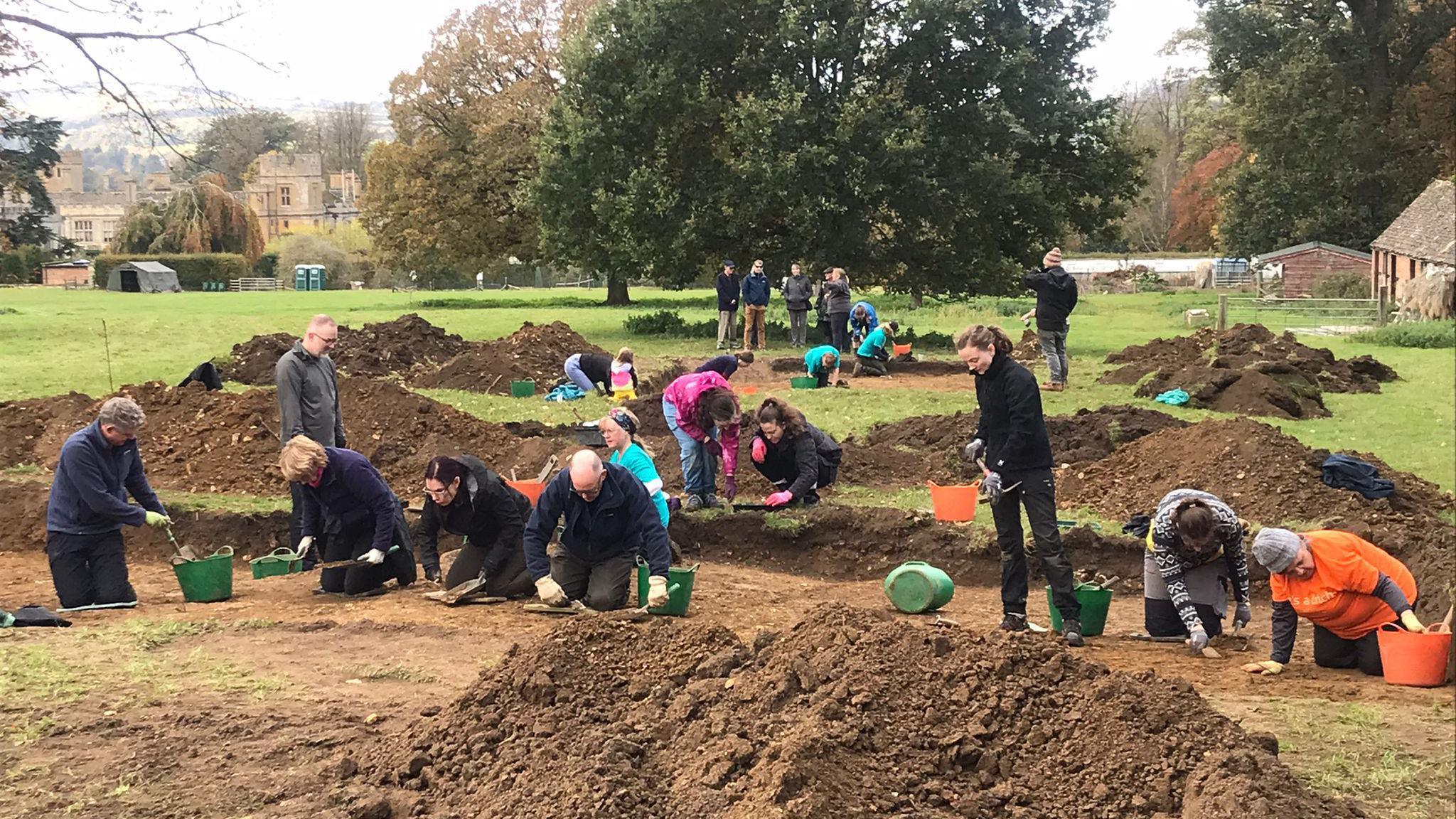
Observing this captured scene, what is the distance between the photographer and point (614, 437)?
8.67 meters

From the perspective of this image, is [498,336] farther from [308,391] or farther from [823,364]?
[308,391]

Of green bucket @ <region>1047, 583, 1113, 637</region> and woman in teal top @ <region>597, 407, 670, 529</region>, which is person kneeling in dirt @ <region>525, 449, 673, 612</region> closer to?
woman in teal top @ <region>597, 407, 670, 529</region>

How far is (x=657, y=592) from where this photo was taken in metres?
7.50

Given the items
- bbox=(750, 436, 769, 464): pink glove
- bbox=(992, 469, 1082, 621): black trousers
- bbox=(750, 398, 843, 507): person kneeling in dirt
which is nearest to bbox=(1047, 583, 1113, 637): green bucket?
bbox=(992, 469, 1082, 621): black trousers

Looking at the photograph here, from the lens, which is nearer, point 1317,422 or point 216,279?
point 1317,422

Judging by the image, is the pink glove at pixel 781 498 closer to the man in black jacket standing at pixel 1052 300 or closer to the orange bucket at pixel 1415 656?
the orange bucket at pixel 1415 656

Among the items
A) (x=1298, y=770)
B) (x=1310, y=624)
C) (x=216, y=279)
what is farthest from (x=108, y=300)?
(x=1298, y=770)

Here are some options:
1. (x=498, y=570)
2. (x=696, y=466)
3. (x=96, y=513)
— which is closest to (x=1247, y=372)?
(x=696, y=466)

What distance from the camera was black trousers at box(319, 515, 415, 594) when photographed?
866 cm

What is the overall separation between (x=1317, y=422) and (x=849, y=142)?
1204cm

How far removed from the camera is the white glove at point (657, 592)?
295 inches

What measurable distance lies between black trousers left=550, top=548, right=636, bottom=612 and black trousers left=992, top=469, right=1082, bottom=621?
87.6 inches

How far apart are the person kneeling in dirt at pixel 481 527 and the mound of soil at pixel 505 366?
428 inches

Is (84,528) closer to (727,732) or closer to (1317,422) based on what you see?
(727,732)
